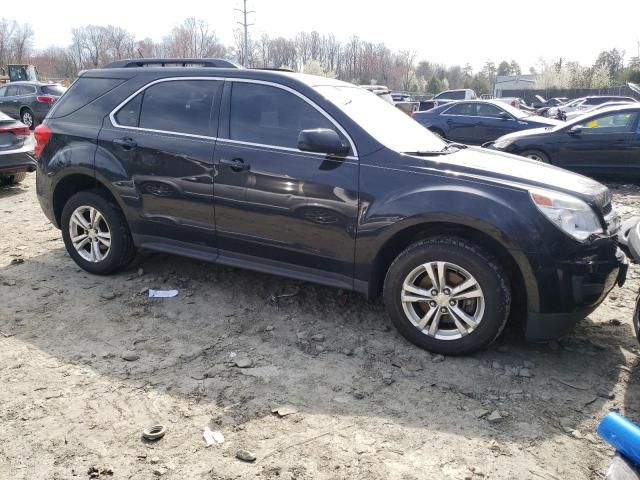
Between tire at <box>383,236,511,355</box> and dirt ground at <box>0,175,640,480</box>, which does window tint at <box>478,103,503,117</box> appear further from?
tire at <box>383,236,511,355</box>

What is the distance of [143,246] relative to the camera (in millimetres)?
4590

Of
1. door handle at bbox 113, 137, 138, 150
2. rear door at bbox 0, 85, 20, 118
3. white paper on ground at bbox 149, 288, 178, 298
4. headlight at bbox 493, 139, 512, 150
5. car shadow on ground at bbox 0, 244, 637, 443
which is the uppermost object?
rear door at bbox 0, 85, 20, 118

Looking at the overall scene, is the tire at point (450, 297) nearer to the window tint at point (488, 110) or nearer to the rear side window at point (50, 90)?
the window tint at point (488, 110)

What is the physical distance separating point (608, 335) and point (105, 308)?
3.89 metres

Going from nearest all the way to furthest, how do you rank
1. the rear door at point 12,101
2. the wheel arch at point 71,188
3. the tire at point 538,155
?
1. the wheel arch at point 71,188
2. the tire at point 538,155
3. the rear door at point 12,101

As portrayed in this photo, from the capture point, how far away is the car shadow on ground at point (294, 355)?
304 cm

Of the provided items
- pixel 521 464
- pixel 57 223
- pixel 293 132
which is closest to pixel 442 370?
pixel 521 464

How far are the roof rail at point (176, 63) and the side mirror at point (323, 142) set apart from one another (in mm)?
1258

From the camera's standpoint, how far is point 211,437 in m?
2.74

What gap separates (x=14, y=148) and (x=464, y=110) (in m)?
10.6

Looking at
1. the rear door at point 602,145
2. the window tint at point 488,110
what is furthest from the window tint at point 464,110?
the rear door at point 602,145

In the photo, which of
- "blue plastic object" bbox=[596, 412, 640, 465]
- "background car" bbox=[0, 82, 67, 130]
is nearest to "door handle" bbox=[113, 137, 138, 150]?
"blue plastic object" bbox=[596, 412, 640, 465]

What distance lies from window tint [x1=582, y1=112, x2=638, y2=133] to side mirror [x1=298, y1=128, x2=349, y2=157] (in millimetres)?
7882

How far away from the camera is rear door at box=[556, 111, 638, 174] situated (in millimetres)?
9430
